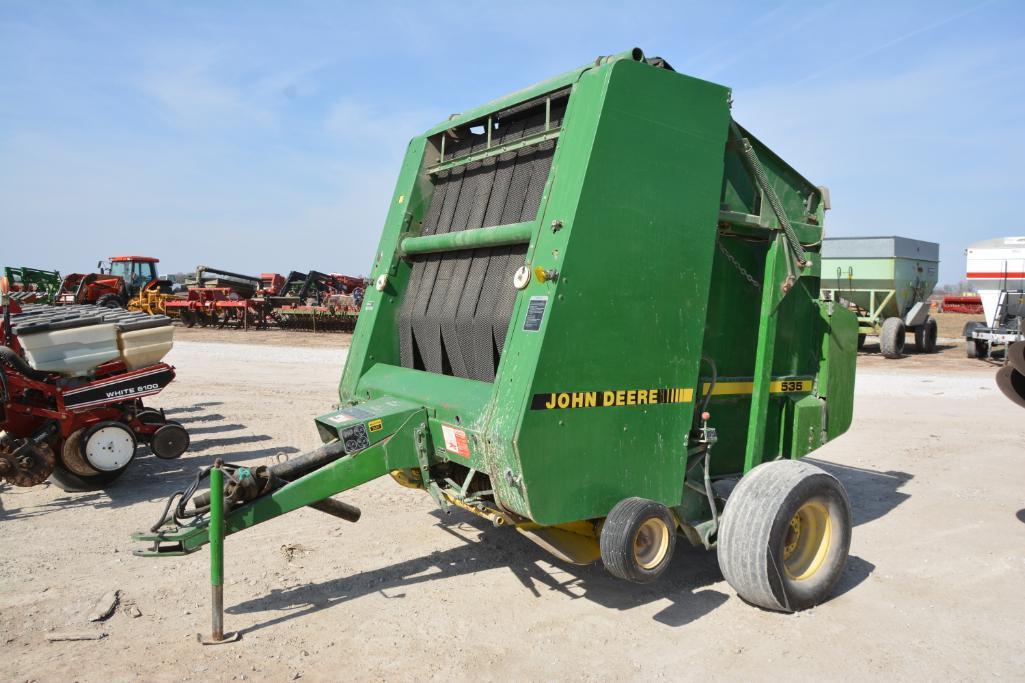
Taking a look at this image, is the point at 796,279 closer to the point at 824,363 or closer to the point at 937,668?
the point at 824,363

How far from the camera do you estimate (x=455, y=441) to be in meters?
3.88

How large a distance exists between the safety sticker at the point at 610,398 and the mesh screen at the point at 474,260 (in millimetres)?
720

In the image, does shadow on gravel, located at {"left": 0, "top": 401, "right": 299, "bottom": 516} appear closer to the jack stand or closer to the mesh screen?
the jack stand

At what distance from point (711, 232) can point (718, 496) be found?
160 cm

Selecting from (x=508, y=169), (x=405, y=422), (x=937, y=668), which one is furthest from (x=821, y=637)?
(x=508, y=169)

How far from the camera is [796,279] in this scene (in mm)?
4574

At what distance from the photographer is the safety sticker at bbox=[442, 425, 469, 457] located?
3818mm

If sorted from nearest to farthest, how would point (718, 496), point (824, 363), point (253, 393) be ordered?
point (718, 496), point (824, 363), point (253, 393)

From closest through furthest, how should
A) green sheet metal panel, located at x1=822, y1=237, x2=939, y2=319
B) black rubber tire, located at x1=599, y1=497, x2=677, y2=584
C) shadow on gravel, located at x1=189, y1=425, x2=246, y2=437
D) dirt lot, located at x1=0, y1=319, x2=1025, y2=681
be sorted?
dirt lot, located at x1=0, y1=319, x2=1025, y2=681 < black rubber tire, located at x1=599, y1=497, x2=677, y2=584 < shadow on gravel, located at x1=189, y1=425, x2=246, y2=437 < green sheet metal panel, located at x1=822, y1=237, x2=939, y2=319

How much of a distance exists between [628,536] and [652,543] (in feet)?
0.99

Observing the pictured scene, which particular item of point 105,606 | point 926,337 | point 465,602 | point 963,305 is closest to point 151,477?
point 105,606

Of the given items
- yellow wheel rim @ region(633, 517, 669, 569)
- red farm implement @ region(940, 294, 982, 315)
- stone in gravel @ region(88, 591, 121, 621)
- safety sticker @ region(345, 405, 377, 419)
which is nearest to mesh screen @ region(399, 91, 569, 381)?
safety sticker @ region(345, 405, 377, 419)

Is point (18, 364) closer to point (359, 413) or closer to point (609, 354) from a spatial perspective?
point (359, 413)

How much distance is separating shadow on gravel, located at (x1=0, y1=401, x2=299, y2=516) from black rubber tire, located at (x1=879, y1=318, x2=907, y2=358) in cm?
1570
